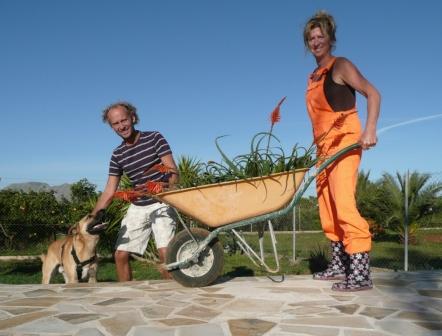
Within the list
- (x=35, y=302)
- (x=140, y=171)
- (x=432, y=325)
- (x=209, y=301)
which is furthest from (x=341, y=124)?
(x=35, y=302)

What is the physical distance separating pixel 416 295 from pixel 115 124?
268 centimetres

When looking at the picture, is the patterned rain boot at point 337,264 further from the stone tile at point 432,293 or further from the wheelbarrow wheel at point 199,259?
the wheelbarrow wheel at point 199,259

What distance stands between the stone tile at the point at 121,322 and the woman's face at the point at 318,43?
87.8 inches

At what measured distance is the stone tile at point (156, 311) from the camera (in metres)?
2.92

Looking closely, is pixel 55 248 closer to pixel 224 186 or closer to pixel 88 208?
pixel 224 186

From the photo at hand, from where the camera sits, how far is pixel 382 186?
44.3ft

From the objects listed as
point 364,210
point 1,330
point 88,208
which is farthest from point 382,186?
point 1,330

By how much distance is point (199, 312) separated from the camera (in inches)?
118

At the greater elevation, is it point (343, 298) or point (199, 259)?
point (199, 259)

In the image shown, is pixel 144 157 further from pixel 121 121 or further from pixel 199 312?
pixel 199 312

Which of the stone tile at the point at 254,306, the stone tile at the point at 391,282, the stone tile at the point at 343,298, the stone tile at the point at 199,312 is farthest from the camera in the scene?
the stone tile at the point at 391,282

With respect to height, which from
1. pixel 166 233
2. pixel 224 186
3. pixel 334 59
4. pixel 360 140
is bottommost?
pixel 166 233

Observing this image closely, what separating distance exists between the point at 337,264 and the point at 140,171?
181 cm

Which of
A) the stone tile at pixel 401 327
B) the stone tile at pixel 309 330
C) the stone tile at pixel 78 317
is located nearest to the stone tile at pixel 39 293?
the stone tile at pixel 78 317
